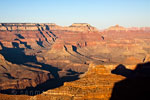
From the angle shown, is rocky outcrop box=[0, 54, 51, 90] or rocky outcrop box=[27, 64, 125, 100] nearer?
rocky outcrop box=[27, 64, 125, 100]

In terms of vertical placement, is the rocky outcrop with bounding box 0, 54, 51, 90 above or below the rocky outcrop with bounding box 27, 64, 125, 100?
below

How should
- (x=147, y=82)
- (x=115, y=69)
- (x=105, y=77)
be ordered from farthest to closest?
(x=115, y=69)
(x=105, y=77)
(x=147, y=82)

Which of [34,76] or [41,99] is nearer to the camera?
[41,99]

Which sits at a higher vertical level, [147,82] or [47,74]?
[147,82]

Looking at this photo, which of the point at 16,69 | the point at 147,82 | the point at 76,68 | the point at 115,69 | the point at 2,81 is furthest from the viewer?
the point at 76,68

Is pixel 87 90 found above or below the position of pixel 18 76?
above

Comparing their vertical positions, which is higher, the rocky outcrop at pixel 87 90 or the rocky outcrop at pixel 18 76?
the rocky outcrop at pixel 87 90

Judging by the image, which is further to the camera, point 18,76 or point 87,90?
point 18,76

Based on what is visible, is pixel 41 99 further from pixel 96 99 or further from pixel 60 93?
pixel 96 99

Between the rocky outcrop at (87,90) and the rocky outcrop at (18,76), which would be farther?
the rocky outcrop at (18,76)

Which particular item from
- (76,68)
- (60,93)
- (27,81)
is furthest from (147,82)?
(76,68)
